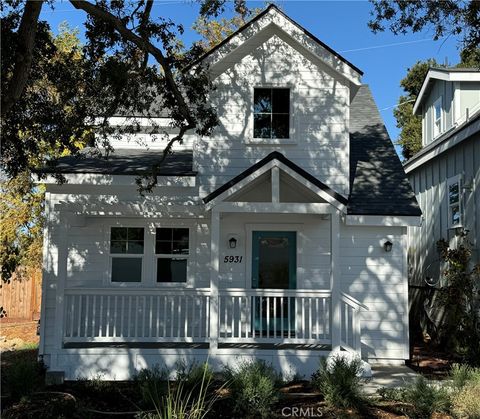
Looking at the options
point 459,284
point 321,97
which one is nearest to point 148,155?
point 321,97

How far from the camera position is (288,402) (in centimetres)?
651

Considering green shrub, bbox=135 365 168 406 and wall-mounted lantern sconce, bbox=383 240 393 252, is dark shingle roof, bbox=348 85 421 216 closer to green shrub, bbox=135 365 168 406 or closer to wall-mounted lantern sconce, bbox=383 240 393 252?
wall-mounted lantern sconce, bbox=383 240 393 252

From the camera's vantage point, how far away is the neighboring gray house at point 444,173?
10805 mm

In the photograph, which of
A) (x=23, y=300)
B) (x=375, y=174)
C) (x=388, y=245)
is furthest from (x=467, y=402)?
(x=23, y=300)

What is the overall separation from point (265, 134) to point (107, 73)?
3.48 meters

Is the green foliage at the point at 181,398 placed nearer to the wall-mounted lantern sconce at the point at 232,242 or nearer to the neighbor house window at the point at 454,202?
the wall-mounted lantern sconce at the point at 232,242

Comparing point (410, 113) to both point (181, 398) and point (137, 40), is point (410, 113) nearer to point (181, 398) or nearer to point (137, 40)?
point (137, 40)

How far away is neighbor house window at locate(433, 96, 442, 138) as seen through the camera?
14087 millimetres

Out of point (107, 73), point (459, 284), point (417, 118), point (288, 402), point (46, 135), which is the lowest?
point (288, 402)

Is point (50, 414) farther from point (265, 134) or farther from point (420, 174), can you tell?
point (420, 174)
